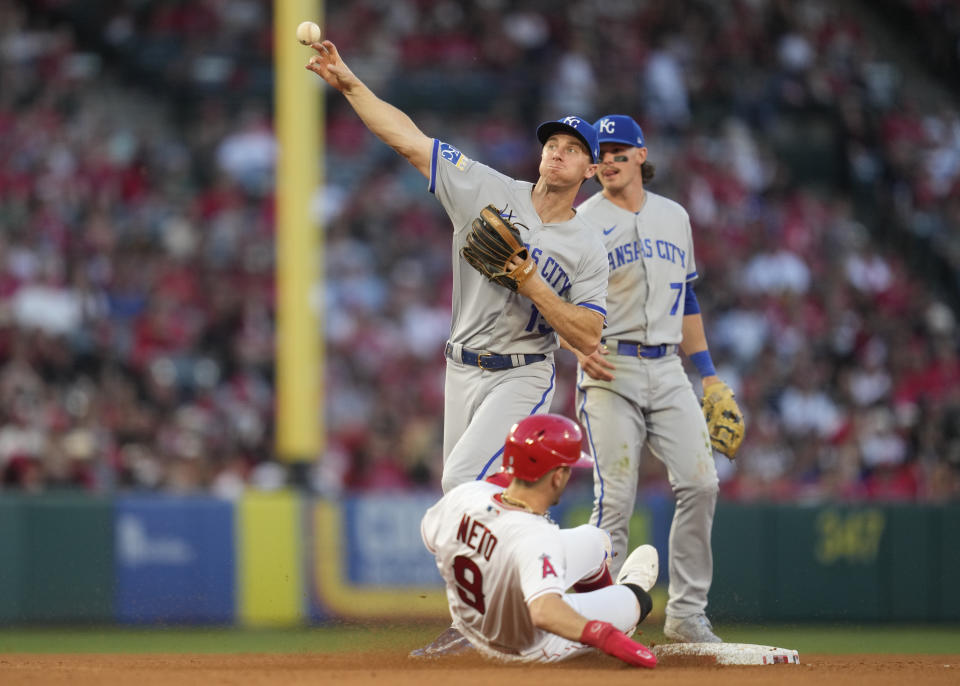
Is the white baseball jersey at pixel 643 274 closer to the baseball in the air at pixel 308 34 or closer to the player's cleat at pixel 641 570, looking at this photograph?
the player's cleat at pixel 641 570

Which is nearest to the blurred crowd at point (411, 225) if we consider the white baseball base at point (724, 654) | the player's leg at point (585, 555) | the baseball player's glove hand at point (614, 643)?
the white baseball base at point (724, 654)

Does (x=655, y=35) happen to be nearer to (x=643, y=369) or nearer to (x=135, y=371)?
(x=135, y=371)

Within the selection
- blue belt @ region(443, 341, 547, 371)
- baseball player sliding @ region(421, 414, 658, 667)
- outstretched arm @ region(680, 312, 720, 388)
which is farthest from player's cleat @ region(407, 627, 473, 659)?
outstretched arm @ region(680, 312, 720, 388)

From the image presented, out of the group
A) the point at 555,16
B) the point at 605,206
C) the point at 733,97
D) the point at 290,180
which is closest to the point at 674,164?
the point at 733,97

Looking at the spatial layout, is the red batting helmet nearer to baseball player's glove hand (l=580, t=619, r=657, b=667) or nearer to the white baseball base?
baseball player's glove hand (l=580, t=619, r=657, b=667)

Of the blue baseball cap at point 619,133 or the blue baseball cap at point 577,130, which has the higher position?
the blue baseball cap at point 619,133

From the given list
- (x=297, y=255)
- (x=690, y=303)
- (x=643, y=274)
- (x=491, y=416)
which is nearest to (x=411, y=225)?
(x=297, y=255)
